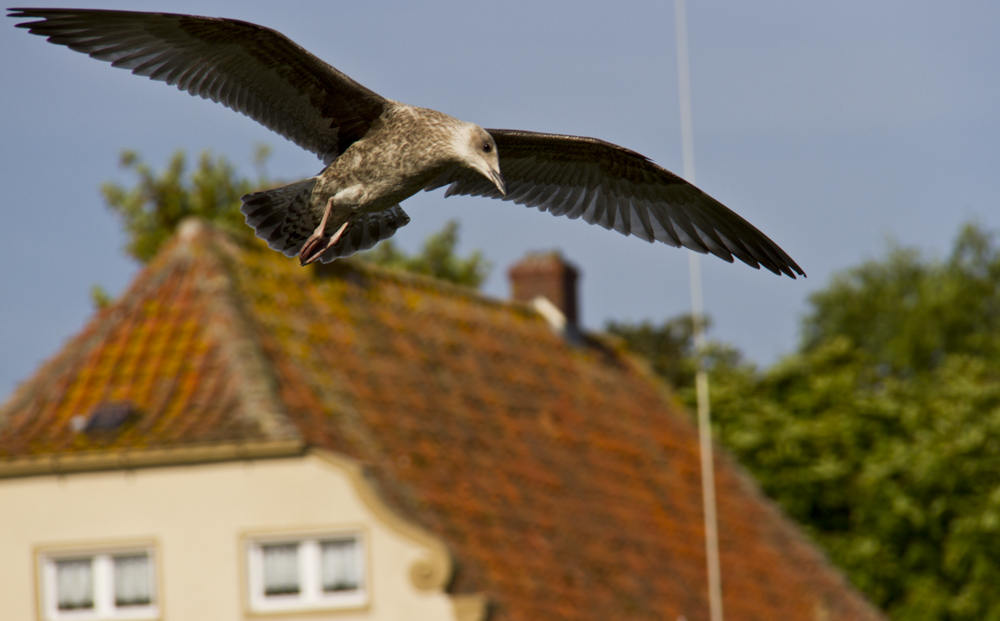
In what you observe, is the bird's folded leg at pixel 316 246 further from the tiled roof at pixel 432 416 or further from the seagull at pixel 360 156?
the tiled roof at pixel 432 416

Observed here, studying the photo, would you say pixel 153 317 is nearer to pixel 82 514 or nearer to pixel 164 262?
pixel 164 262

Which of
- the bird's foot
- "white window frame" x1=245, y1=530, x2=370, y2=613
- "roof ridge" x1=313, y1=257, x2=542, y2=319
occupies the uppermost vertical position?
"roof ridge" x1=313, y1=257, x2=542, y2=319

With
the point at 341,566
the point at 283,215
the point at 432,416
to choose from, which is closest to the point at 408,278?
the point at 432,416

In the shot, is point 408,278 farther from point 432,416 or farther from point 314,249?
point 314,249

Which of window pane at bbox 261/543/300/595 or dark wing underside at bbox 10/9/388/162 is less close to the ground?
dark wing underside at bbox 10/9/388/162

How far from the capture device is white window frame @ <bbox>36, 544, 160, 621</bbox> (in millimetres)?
14234

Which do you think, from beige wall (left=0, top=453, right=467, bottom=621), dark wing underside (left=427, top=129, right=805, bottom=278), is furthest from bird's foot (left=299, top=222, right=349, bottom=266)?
beige wall (left=0, top=453, right=467, bottom=621)

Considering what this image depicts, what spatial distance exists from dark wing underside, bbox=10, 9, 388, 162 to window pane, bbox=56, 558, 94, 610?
864 centimetres

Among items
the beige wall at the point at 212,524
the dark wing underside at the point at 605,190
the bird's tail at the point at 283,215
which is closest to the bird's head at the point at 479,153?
the dark wing underside at the point at 605,190

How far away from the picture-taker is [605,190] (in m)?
7.46

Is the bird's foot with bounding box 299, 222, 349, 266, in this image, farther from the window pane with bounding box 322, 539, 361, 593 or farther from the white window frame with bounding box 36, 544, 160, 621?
the white window frame with bounding box 36, 544, 160, 621

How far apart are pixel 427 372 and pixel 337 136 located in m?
10.9

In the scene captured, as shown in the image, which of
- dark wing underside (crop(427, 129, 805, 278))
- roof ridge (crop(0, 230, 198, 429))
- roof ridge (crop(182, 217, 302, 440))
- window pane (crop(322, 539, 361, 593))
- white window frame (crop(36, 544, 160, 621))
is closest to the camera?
dark wing underside (crop(427, 129, 805, 278))

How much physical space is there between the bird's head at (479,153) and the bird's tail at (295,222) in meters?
0.75
